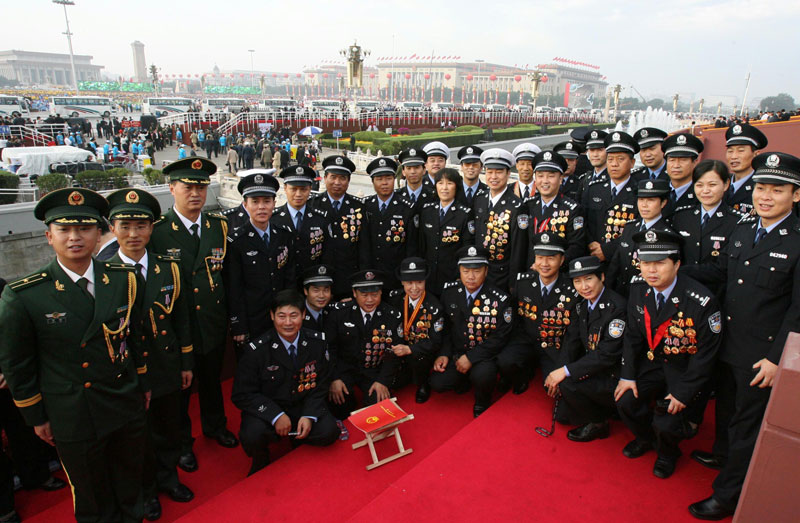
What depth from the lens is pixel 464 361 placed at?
4.10 metres

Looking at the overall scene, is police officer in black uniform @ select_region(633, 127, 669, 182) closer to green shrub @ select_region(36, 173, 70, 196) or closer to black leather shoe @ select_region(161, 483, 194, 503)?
black leather shoe @ select_region(161, 483, 194, 503)

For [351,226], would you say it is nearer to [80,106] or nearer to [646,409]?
[646,409]

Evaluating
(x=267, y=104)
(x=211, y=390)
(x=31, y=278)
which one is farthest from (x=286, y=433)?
(x=267, y=104)

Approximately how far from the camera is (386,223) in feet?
16.4

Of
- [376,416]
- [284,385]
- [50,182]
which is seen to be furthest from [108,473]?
[50,182]

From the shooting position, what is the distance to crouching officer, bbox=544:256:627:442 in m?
3.44

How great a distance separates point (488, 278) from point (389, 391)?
1.42 m

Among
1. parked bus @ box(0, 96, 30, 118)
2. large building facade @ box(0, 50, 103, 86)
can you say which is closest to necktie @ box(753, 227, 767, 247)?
parked bus @ box(0, 96, 30, 118)

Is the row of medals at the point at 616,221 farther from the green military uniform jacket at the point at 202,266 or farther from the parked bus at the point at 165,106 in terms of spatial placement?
the parked bus at the point at 165,106

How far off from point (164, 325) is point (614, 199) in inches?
154

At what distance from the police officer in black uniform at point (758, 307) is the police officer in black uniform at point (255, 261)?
3345 millimetres

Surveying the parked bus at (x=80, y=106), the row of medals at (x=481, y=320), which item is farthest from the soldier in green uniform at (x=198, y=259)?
the parked bus at (x=80, y=106)

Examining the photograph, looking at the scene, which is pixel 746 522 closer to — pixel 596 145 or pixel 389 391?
pixel 389 391

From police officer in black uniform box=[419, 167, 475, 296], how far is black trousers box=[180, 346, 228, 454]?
→ 7.33 ft
